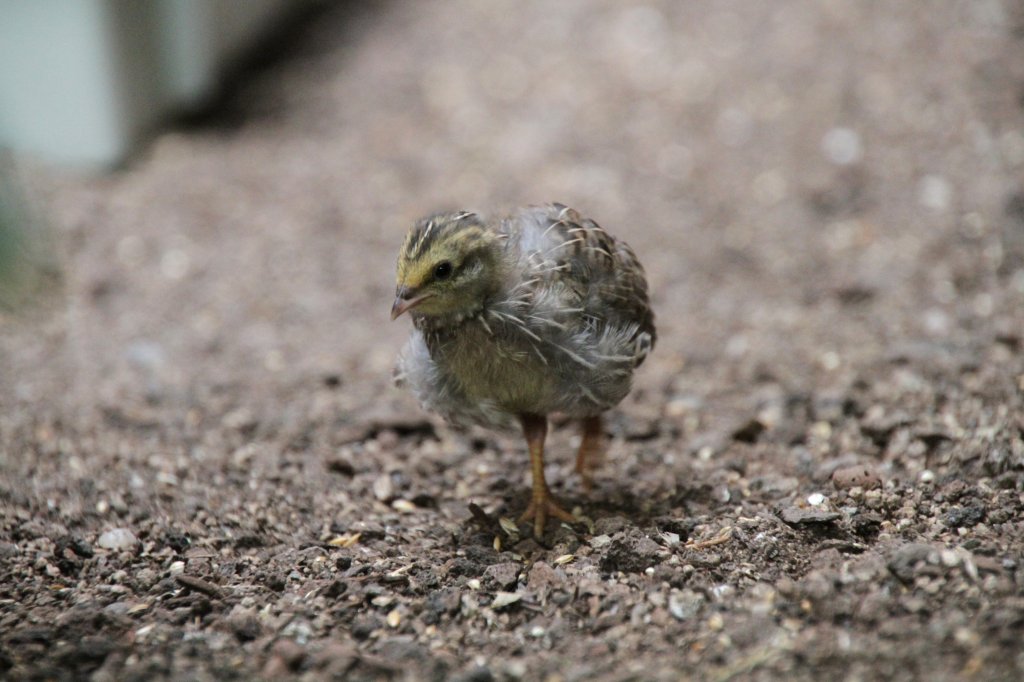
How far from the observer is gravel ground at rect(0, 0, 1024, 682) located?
323cm

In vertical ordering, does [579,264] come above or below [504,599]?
above

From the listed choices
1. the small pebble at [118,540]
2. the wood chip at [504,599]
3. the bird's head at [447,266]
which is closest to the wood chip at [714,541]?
the wood chip at [504,599]

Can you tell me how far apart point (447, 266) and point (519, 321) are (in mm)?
332

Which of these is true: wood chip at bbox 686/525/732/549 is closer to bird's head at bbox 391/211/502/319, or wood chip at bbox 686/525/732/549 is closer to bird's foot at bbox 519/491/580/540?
bird's foot at bbox 519/491/580/540

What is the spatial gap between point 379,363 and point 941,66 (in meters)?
5.06

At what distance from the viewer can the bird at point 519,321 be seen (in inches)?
141

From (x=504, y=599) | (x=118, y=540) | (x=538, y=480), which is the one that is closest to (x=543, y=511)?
(x=538, y=480)

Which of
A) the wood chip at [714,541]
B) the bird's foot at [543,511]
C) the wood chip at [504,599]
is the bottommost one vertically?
the wood chip at [504,599]

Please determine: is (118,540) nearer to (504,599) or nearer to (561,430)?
(504,599)

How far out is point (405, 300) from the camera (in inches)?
140

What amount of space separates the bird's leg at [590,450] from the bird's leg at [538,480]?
346 mm

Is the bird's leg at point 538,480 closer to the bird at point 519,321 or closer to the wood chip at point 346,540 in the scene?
the bird at point 519,321

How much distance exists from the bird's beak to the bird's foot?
1.04m

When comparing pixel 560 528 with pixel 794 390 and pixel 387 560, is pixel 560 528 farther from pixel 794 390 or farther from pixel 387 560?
pixel 794 390
